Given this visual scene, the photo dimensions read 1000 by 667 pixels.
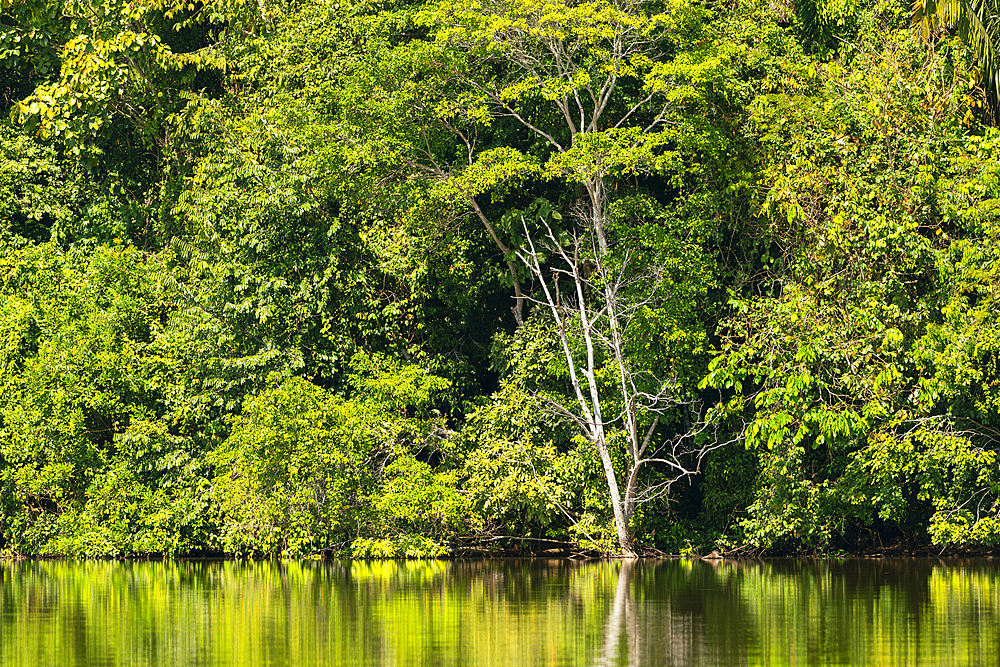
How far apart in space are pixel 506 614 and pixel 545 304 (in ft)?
35.4

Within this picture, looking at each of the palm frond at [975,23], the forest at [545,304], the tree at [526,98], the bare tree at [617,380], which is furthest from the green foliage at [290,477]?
the palm frond at [975,23]

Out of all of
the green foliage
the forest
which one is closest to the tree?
the forest

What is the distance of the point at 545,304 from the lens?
2573 centimetres

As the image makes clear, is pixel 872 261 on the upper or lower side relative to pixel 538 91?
lower

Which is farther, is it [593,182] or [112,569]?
[593,182]

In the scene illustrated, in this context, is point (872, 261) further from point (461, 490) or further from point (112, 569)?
point (112, 569)

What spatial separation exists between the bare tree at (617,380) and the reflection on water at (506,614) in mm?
1991

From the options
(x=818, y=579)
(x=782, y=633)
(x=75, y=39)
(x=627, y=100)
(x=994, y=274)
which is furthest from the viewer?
(x=75, y=39)

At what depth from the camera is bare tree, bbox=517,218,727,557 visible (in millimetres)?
24766

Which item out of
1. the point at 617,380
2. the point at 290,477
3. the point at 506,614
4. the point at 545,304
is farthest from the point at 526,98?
the point at 506,614

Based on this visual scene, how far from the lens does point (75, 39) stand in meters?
29.8

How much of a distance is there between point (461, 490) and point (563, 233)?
15.9 ft

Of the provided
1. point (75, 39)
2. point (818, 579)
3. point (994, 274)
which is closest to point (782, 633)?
point (818, 579)

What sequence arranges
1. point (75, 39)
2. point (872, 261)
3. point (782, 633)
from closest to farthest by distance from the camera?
point (782, 633)
point (872, 261)
point (75, 39)
